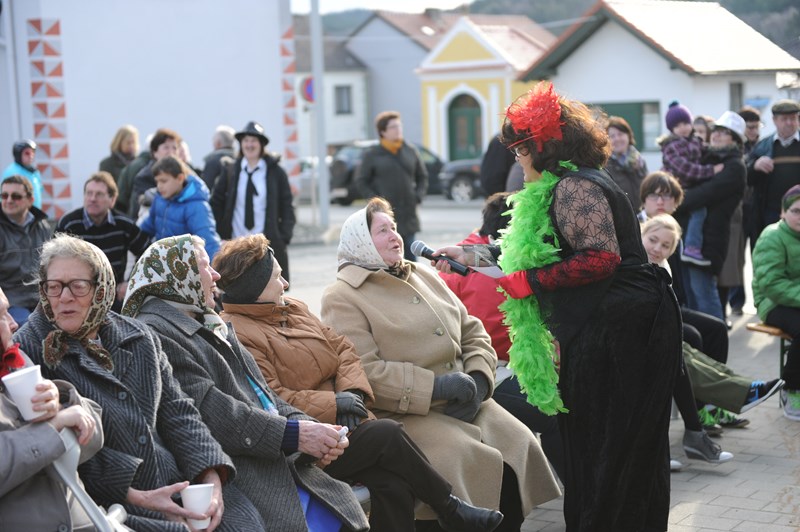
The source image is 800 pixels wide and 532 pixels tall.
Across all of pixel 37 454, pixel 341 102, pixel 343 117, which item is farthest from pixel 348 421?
pixel 341 102

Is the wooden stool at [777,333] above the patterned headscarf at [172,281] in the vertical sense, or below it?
below

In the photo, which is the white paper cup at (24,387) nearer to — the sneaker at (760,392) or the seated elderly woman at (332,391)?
the seated elderly woman at (332,391)

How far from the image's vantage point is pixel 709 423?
7211mm

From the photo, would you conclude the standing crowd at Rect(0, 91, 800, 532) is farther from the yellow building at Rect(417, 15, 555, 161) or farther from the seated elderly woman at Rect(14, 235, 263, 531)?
the yellow building at Rect(417, 15, 555, 161)

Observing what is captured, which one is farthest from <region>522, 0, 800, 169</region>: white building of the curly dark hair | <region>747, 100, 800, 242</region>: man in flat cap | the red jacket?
the curly dark hair

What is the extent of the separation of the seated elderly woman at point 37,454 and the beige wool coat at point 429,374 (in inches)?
76.0

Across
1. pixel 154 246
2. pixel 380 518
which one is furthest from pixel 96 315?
pixel 380 518

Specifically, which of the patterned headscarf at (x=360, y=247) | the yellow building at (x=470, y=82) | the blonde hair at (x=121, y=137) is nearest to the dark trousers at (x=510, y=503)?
the patterned headscarf at (x=360, y=247)

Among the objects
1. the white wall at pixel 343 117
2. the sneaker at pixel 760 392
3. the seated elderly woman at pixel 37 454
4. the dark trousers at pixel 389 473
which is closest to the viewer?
the seated elderly woman at pixel 37 454

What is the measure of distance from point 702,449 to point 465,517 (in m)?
2.19

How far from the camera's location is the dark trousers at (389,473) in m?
4.82

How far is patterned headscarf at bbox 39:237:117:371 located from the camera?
3754mm

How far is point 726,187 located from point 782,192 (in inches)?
58.3

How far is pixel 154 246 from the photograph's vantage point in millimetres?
4535
